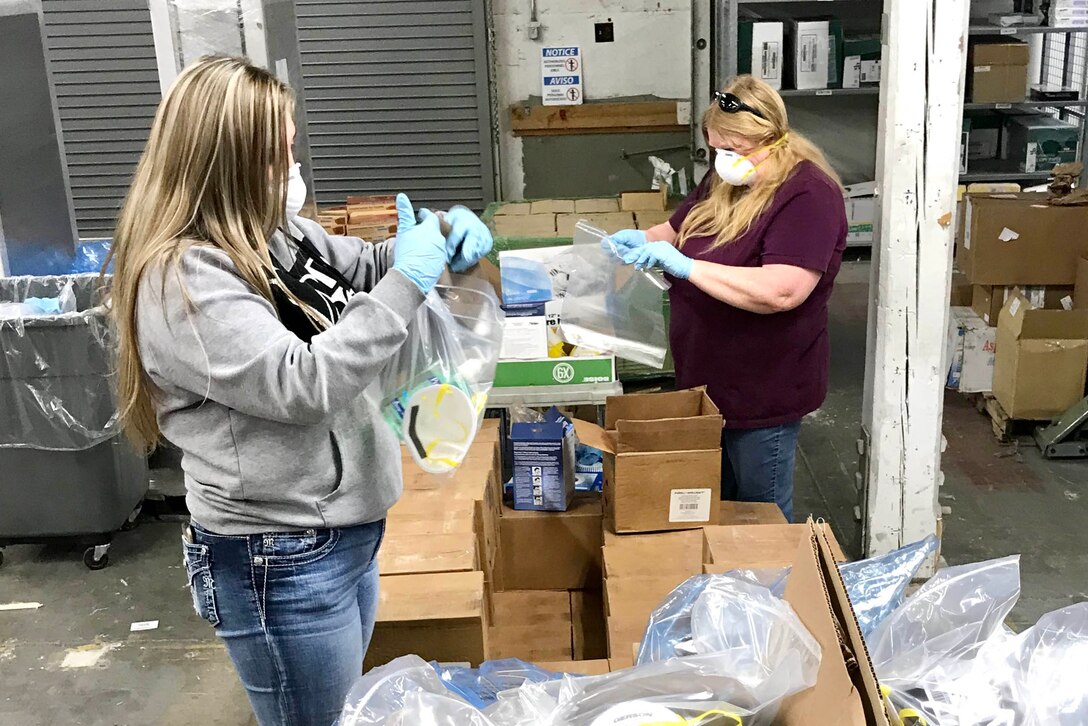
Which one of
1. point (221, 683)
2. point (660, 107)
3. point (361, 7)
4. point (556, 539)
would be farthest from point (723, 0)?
point (221, 683)

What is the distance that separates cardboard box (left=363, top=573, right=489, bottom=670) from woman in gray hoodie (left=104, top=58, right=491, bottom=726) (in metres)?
0.41

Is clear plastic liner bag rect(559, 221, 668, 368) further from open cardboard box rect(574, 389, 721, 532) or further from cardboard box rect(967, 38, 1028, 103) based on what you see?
cardboard box rect(967, 38, 1028, 103)

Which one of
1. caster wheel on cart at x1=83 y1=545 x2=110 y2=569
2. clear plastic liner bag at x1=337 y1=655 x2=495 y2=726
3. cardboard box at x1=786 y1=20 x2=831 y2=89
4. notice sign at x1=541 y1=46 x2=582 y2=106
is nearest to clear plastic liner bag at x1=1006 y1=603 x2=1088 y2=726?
clear plastic liner bag at x1=337 y1=655 x2=495 y2=726

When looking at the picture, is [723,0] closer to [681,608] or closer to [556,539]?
[556,539]

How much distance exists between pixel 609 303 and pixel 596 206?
2184 mm

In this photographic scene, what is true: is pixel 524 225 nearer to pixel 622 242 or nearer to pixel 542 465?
pixel 542 465

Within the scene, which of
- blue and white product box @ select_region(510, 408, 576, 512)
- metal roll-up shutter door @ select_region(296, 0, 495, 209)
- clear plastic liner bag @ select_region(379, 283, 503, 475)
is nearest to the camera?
clear plastic liner bag @ select_region(379, 283, 503, 475)

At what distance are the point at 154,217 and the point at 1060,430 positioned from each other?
141 inches

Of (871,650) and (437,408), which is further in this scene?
(437,408)

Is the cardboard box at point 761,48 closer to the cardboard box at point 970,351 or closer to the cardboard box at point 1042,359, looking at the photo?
the cardboard box at point 970,351

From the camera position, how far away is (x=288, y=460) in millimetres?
1286

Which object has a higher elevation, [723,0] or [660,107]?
[723,0]

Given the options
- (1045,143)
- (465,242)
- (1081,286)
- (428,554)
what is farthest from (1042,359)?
(465,242)

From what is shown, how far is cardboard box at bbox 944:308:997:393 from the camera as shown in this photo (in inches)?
163
